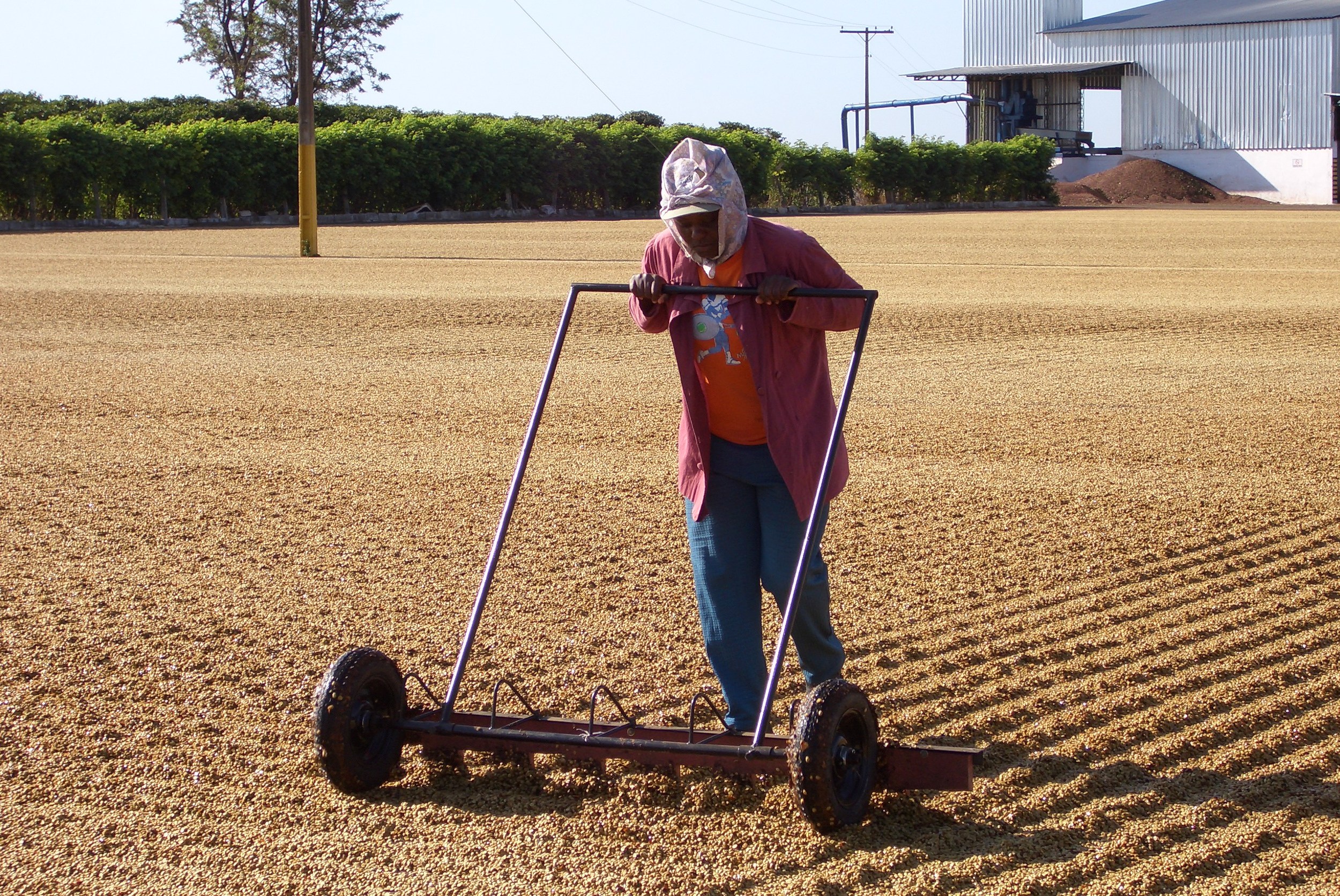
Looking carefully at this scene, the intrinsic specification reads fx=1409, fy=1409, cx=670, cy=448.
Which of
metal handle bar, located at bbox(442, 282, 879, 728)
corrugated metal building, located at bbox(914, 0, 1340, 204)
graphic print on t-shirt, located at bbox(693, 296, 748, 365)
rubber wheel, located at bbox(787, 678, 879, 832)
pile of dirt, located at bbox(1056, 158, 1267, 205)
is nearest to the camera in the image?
rubber wheel, located at bbox(787, 678, 879, 832)

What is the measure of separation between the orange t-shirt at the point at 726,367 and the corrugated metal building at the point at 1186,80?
51.7 metres

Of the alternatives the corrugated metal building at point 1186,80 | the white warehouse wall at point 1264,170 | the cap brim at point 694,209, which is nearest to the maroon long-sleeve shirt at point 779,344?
the cap brim at point 694,209

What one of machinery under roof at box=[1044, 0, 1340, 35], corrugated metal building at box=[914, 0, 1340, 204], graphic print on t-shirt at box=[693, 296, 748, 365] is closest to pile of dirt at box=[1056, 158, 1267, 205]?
corrugated metal building at box=[914, 0, 1340, 204]

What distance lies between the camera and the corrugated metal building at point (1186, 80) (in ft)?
165

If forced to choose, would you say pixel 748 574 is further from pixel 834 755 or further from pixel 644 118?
pixel 644 118

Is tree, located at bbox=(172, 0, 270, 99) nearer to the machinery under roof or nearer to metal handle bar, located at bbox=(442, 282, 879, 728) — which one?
the machinery under roof

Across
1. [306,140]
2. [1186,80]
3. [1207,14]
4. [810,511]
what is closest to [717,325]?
[810,511]

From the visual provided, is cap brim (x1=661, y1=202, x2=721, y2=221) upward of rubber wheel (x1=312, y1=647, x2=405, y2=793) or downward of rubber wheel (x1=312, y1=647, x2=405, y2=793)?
upward

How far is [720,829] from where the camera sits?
133 inches

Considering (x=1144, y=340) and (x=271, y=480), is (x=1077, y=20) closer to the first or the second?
(x=1144, y=340)

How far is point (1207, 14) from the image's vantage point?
2125 inches

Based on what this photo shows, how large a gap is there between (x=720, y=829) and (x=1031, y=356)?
8849mm

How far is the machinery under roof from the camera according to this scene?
5078 cm

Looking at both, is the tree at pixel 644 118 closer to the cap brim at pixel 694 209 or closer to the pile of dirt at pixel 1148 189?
the pile of dirt at pixel 1148 189
